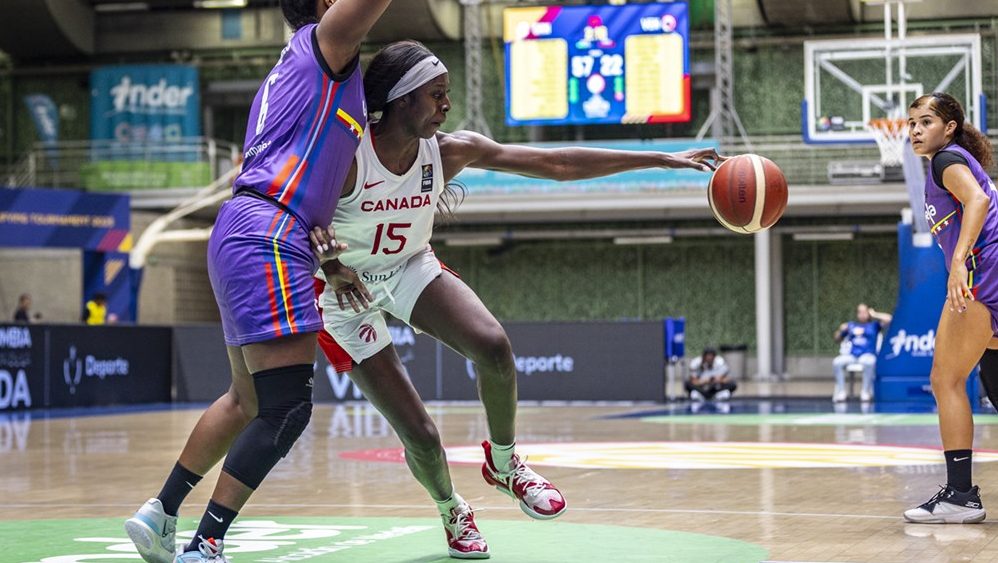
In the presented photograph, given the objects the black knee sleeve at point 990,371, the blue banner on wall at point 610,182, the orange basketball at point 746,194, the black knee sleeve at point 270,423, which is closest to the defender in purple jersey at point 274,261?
the black knee sleeve at point 270,423

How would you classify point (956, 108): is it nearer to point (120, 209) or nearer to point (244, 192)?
point (244, 192)

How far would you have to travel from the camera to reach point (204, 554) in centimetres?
414

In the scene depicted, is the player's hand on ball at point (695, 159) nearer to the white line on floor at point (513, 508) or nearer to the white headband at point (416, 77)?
the white headband at point (416, 77)

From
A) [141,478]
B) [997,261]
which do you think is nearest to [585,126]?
[141,478]

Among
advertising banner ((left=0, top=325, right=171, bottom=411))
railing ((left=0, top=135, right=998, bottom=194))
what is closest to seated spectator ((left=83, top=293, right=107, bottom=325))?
advertising banner ((left=0, top=325, right=171, bottom=411))

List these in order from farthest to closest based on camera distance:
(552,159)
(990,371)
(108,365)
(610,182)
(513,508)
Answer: (610,182) → (108,365) → (513,508) → (990,371) → (552,159)

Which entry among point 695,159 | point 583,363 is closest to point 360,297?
point 695,159

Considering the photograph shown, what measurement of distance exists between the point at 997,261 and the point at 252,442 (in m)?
3.35

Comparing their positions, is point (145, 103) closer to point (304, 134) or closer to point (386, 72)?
point (386, 72)

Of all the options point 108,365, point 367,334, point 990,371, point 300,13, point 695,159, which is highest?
point 300,13

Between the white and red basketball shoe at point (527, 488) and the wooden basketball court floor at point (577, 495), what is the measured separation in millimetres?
154

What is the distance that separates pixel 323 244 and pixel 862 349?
56.3 ft

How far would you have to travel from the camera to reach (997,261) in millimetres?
5902

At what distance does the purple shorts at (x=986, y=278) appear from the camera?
5.89 metres
